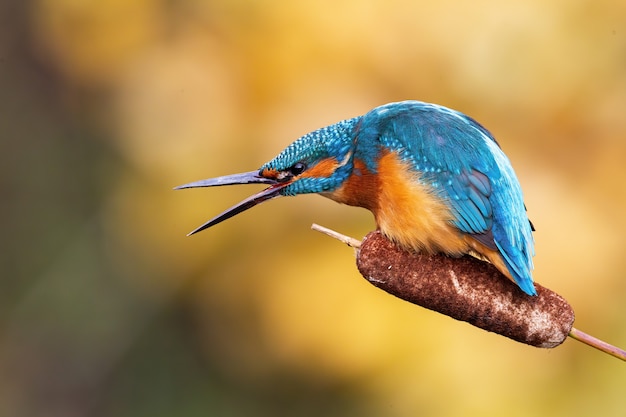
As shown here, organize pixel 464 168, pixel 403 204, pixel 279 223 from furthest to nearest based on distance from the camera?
pixel 279 223 → pixel 403 204 → pixel 464 168

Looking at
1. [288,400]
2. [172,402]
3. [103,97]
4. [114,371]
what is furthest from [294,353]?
[103,97]

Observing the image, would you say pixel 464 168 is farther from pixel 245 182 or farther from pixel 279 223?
pixel 279 223

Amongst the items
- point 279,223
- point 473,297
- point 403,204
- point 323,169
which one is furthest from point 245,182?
point 279,223

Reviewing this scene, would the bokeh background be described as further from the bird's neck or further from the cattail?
the cattail

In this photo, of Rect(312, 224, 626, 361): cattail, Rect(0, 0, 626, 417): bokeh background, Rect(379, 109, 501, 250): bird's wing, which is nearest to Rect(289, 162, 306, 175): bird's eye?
Rect(379, 109, 501, 250): bird's wing

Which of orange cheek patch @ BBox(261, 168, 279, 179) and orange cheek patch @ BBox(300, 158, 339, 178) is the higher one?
orange cheek patch @ BBox(300, 158, 339, 178)

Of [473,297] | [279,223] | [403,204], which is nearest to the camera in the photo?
[473,297]

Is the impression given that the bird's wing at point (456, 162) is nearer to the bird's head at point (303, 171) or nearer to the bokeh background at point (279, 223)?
the bird's head at point (303, 171)

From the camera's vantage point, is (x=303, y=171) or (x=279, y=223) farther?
(x=279, y=223)
